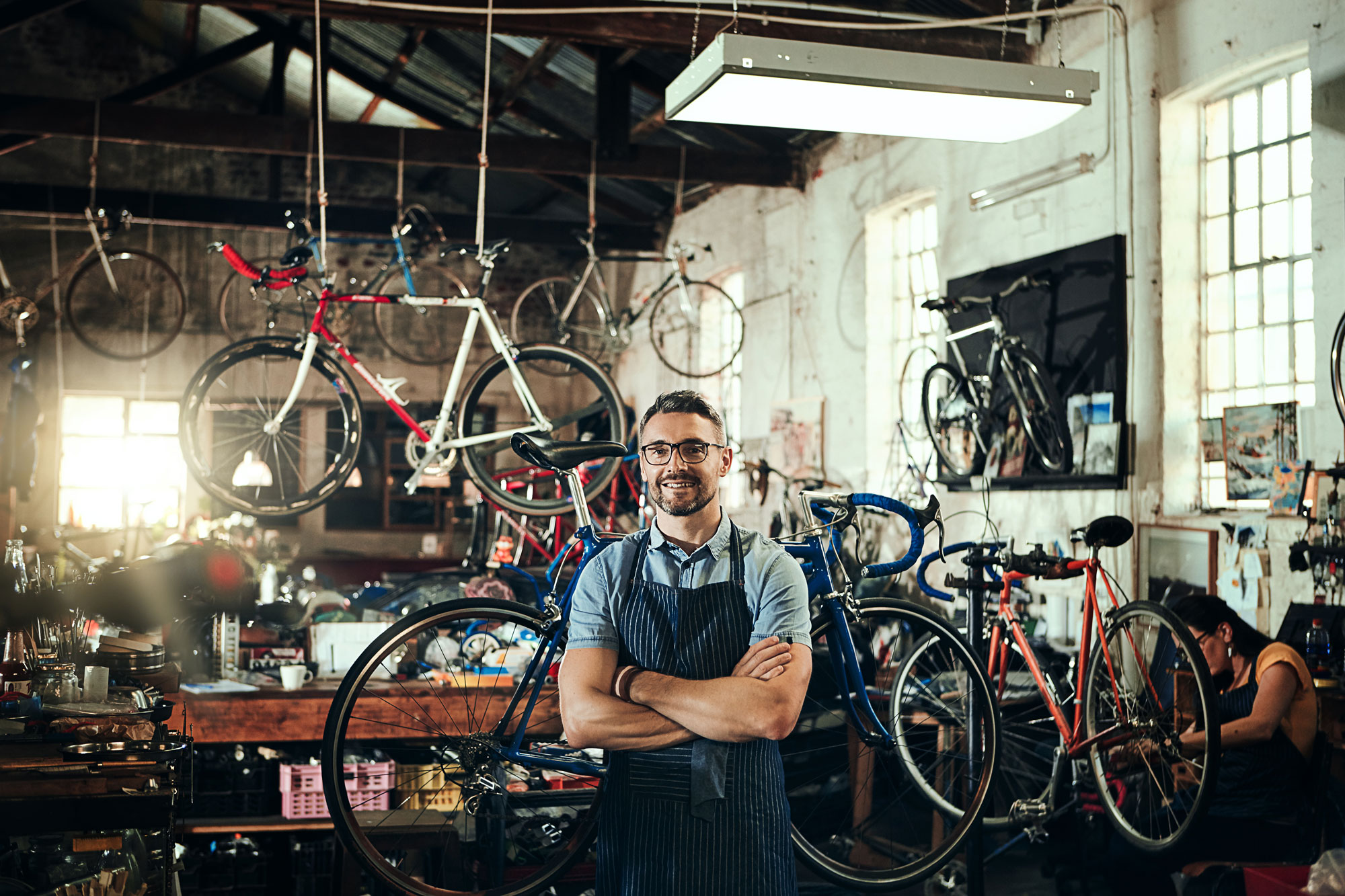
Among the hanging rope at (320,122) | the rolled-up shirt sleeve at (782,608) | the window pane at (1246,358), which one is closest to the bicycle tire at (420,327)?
the hanging rope at (320,122)

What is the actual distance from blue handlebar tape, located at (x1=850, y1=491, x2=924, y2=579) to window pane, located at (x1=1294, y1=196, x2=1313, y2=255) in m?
2.32

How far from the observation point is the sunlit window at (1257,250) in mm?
4949

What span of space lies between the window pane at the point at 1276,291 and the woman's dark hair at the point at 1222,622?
57.5 inches

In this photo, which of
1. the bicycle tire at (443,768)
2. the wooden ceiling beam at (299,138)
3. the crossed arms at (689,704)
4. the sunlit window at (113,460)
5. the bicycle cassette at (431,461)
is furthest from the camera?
the sunlit window at (113,460)

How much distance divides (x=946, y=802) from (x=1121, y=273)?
2.68 meters

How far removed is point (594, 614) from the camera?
8.89 ft

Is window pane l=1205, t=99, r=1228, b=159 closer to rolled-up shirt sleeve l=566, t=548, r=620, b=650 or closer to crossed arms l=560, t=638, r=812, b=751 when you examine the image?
crossed arms l=560, t=638, r=812, b=751

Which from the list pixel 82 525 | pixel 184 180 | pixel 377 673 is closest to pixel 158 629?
pixel 377 673

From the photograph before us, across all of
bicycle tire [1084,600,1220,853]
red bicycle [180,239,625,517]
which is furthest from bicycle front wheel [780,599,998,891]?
red bicycle [180,239,625,517]

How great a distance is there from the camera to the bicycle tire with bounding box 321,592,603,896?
3.37 m

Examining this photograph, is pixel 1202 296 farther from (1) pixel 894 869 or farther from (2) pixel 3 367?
(2) pixel 3 367

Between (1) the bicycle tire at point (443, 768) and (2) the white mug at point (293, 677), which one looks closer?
(1) the bicycle tire at point (443, 768)

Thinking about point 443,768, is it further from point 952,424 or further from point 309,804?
point 952,424

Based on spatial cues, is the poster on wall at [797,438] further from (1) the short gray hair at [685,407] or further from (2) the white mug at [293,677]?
(1) the short gray hair at [685,407]
